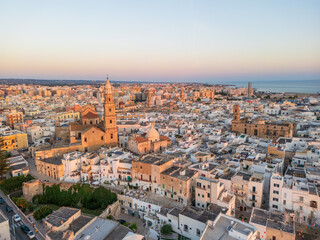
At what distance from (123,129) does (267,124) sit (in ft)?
78.3

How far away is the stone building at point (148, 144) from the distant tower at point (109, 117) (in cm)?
308

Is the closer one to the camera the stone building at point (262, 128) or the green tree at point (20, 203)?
the green tree at point (20, 203)

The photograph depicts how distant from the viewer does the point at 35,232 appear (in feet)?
57.2

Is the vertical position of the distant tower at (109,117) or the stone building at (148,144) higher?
the distant tower at (109,117)

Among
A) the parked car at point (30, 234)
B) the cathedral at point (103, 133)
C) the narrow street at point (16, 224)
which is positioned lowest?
the narrow street at point (16, 224)

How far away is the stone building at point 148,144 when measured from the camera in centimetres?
2819

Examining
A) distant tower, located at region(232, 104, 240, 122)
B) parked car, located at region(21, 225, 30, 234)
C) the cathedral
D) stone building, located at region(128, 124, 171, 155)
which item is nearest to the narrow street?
parked car, located at region(21, 225, 30, 234)

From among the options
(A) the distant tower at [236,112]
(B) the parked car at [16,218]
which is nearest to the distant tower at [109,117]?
(B) the parked car at [16,218]

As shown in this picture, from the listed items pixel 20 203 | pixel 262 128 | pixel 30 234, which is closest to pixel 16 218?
pixel 20 203

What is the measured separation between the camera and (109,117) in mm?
30938

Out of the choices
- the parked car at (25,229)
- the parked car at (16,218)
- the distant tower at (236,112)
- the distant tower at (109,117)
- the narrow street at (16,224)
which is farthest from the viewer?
the distant tower at (236,112)

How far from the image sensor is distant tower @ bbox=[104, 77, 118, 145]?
30.6 meters

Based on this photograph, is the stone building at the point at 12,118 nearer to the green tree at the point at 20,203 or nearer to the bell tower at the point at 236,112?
the green tree at the point at 20,203

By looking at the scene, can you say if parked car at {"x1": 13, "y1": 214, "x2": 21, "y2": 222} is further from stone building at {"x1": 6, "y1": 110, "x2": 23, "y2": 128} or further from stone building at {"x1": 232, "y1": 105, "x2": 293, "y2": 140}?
stone building at {"x1": 6, "y1": 110, "x2": 23, "y2": 128}
